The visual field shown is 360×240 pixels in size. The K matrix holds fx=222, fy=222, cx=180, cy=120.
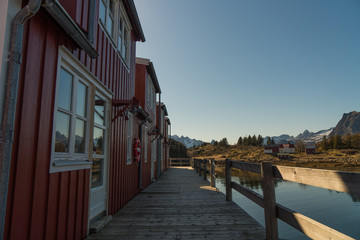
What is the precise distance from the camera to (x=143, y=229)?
3.33 metres

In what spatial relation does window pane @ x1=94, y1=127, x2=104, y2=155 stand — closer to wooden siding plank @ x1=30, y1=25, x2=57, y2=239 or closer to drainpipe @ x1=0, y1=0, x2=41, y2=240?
wooden siding plank @ x1=30, y1=25, x2=57, y2=239

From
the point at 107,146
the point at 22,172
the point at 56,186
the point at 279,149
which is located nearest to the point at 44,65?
the point at 22,172

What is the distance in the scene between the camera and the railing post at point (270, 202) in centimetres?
261

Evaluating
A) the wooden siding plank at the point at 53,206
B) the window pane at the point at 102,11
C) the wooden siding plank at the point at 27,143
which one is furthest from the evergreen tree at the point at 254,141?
the wooden siding plank at the point at 27,143

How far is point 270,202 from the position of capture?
8.68 feet

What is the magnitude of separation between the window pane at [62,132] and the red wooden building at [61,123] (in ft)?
0.04

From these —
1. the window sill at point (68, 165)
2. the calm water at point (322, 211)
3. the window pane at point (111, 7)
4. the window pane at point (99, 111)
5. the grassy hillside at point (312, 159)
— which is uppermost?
the window pane at point (111, 7)

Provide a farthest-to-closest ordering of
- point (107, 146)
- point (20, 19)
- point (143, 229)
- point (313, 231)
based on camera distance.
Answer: point (107, 146) < point (143, 229) < point (313, 231) < point (20, 19)

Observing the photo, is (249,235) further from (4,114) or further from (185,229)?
(4,114)

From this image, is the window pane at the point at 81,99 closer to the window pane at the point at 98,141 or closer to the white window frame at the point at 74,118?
the white window frame at the point at 74,118

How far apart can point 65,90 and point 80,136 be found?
2.34 feet

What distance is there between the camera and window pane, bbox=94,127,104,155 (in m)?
3.63

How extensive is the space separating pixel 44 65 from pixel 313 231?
9.26ft

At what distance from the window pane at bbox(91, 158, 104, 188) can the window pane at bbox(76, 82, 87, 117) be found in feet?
2.96
